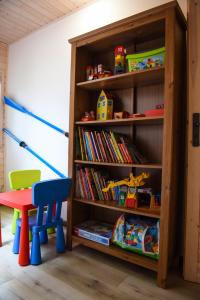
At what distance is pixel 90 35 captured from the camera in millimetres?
1828

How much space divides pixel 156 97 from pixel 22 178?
1580 mm

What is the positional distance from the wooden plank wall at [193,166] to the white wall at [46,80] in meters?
0.76

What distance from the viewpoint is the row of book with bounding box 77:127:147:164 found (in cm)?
179

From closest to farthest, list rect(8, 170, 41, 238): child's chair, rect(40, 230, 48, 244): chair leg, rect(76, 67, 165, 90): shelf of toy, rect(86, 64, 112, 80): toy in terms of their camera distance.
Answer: rect(76, 67, 165, 90): shelf of toy < rect(86, 64, 112, 80): toy < rect(40, 230, 48, 244): chair leg < rect(8, 170, 41, 238): child's chair

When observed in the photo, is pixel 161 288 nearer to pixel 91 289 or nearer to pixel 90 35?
pixel 91 289

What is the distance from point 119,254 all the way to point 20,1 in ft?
8.63

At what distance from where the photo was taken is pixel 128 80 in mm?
1787

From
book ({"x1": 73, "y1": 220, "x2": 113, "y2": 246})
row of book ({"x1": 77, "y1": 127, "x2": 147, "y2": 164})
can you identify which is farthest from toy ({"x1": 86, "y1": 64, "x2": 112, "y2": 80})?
book ({"x1": 73, "y1": 220, "x2": 113, "y2": 246})

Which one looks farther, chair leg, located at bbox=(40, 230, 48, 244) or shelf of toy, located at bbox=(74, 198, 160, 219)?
chair leg, located at bbox=(40, 230, 48, 244)

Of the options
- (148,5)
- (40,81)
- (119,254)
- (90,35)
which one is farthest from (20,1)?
(119,254)

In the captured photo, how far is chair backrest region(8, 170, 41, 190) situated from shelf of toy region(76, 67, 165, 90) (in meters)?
1.11


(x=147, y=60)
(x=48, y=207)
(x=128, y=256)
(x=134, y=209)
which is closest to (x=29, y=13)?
(x=147, y=60)

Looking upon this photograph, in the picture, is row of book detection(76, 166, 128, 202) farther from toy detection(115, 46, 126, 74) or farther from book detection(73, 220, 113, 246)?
toy detection(115, 46, 126, 74)

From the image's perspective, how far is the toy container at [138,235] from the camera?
5.22 ft
